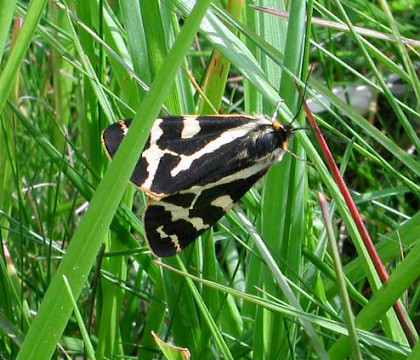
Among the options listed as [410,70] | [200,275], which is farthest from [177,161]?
[410,70]

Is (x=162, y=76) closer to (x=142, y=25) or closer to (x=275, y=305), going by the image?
(x=275, y=305)

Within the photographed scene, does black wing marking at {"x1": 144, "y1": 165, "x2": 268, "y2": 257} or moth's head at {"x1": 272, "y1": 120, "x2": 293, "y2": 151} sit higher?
moth's head at {"x1": 272, "y1": 120, "x2": 293, "y2": 151}

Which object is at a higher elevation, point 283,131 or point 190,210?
point 283,131

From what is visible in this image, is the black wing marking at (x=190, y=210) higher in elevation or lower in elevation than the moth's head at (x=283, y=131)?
lower

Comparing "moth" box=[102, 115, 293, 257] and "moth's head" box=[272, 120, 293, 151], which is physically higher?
"moth's head" box=[272, 120, 293, 151]
